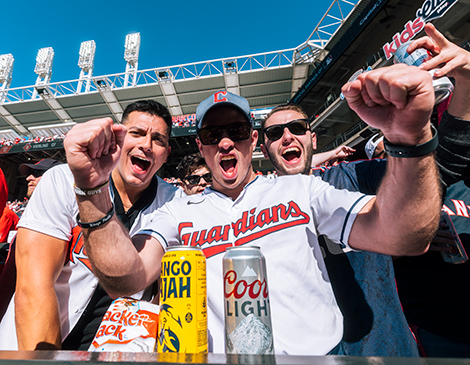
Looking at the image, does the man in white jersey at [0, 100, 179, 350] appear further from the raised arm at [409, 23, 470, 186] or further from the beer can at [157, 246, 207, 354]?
the raised arm at [409, 23, 470, 186]

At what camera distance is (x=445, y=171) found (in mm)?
1622

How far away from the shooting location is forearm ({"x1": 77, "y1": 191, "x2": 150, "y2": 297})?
119 centimetres

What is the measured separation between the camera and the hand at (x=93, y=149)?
3.52ft

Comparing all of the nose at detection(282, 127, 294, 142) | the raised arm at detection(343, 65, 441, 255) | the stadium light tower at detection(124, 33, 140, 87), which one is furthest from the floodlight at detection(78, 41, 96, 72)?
the raised arm at detection(343, 65, 441, 255)

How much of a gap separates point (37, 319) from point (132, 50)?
3902cm

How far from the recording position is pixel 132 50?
109 feet

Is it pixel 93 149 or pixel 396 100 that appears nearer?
pixel 396 100

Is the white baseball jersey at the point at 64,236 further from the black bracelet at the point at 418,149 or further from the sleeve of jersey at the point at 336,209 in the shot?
the black bracelet at the point at 418,149

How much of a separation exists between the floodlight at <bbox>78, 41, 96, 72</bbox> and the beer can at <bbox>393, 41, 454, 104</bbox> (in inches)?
1510

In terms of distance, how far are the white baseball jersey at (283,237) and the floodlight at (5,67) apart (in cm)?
4656

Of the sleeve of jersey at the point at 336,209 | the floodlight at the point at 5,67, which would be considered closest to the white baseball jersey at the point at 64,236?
the sleeve of jersey at the point at 336,209

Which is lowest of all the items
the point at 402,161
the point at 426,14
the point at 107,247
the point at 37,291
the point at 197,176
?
the point at 37,291

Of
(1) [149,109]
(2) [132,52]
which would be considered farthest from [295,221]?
(2) [132,52]

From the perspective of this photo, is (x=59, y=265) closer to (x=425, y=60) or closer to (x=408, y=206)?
(x=408, y=206)
